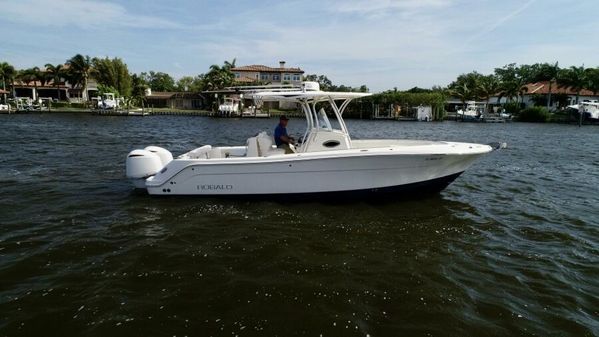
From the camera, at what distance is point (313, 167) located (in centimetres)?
824

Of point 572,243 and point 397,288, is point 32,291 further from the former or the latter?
point 572,243

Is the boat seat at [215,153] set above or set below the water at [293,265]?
above

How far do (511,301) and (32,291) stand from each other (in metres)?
6.16

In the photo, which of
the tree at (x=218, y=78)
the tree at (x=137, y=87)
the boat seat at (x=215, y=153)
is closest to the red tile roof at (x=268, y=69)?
the tree at (x=218, y=78)

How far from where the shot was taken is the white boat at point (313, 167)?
820 centimetres

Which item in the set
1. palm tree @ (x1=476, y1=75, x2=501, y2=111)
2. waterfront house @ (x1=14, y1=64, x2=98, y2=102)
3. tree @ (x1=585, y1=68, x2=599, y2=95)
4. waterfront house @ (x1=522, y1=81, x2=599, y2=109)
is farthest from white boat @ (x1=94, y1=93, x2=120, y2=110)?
tree @ (x1=585, y1=68, x2=599, y2=95)

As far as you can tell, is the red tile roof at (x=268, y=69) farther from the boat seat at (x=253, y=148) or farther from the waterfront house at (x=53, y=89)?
the boat seat at (x=253, y=148)

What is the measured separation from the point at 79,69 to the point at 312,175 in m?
79.0

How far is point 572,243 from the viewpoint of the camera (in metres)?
6.93

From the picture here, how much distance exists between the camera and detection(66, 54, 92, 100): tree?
234 ft

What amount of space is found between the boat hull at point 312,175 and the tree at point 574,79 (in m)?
70.1

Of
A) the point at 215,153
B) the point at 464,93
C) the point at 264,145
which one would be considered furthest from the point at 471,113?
the point at 264,145

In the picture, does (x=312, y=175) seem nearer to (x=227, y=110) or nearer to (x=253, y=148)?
(x=253, y=148)

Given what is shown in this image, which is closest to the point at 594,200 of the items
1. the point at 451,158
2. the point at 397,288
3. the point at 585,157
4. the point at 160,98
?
the point at 451,158
